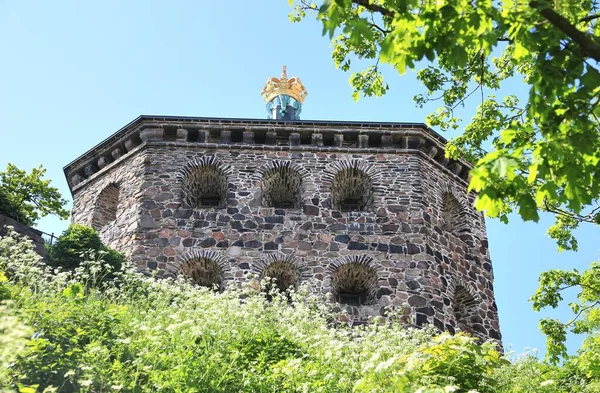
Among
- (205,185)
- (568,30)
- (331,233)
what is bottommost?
(568,30)

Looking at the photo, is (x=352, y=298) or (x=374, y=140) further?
(x=374, y=140)

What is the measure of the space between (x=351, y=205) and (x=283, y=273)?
8.48 feet

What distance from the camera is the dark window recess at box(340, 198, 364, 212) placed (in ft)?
66.9

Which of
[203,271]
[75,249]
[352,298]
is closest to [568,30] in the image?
[75,249]

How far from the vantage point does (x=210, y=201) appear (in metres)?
20.6

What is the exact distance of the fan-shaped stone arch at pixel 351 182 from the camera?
20.4 m

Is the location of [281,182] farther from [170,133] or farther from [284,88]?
[284,88]

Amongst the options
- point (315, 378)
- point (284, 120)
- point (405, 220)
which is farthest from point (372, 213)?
point (315, 378)

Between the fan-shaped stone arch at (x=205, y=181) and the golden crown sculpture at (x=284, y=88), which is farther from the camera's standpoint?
the golden crown sculpture at (x=284, y=88)

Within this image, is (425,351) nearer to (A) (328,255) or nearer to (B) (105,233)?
(A) (328,255)

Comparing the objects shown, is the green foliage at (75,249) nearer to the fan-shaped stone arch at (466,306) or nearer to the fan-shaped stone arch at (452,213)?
the fan-shaped stone arch at (466,306)

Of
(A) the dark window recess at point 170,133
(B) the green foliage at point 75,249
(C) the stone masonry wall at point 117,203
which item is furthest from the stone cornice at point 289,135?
(B) the green foliage at point 75,249

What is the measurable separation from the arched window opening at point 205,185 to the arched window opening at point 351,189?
272 cm

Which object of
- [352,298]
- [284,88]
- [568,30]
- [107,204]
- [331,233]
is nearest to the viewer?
[568,30]
